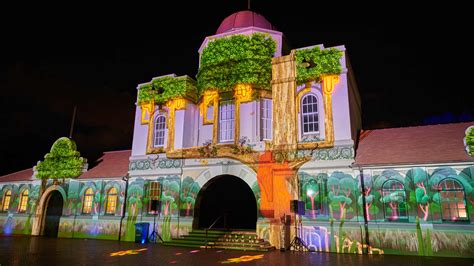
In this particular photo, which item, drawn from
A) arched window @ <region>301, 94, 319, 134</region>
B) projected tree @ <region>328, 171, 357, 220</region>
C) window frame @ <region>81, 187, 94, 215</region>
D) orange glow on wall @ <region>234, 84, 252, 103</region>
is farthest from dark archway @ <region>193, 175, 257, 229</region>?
window frame @ <region>81, 187, 94, 215</region>

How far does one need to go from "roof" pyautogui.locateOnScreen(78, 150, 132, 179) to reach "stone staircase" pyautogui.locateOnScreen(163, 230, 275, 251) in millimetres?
6641

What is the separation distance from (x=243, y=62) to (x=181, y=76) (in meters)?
4.31

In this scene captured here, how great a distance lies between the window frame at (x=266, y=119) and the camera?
18.1 meters

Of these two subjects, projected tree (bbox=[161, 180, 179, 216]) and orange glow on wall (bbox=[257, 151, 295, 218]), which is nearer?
orange glow on wall (bbox=[257, 151, 295, 218])

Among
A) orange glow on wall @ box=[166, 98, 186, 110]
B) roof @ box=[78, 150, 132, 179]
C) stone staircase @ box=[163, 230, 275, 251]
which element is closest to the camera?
stone staircase @ box=[163, 230, 275, 251]

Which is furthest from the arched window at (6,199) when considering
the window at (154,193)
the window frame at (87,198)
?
the window at (154,193)

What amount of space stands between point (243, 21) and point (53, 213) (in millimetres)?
19406

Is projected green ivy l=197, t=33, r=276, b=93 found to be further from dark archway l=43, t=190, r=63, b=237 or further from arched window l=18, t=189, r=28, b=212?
arched window l=18, t=189, r=28, b=212

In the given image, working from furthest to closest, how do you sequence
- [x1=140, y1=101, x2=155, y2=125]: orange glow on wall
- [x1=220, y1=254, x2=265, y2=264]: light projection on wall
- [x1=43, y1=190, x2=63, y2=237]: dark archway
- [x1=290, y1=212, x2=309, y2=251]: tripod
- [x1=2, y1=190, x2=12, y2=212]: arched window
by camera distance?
[x1=2, y1=190, x2=12, y2=212]: arched window
[x1=43, y1=190, x2=63, y2=237]: dark archway
[x1=140, y1=101, x2=155, y2=125]: orange glow on wall
[x1=290, y1=212, x2=309, y2=251]: tripod
[x1=220, y1=254, x2=265, y2=264]: light projection on wall

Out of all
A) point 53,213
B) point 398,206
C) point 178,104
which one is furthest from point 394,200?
point 53,213

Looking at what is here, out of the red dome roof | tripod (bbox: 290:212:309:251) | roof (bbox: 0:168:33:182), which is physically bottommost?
tripod (bbox: 290:212:309:251)

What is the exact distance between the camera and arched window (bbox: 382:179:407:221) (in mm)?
14214

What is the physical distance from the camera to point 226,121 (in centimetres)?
1892

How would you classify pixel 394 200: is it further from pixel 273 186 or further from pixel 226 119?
pixel 226 119
